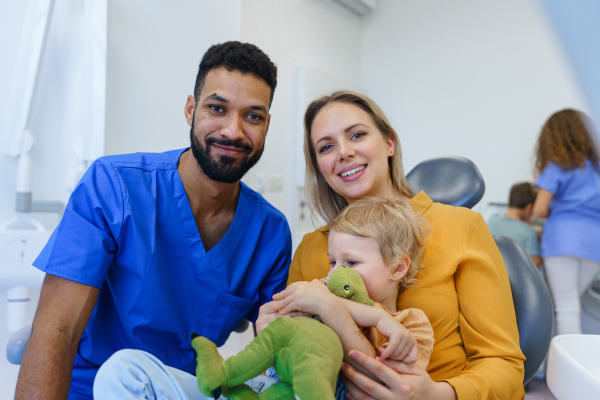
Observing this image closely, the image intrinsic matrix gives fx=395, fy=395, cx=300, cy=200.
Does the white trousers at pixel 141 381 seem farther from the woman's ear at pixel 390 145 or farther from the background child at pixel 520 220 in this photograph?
the background child at pixel 520 220

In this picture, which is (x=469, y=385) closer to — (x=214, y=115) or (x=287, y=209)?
(x=214, y=115)

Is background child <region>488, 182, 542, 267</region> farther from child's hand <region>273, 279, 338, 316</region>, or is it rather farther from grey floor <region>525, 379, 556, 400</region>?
child's hand <region>273, 279, 338, 316</region>

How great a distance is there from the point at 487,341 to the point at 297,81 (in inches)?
83.5

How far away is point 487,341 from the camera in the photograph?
2.91 ft

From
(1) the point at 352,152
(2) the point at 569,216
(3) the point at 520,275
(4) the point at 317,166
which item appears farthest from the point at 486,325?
(2) the point at 569,216

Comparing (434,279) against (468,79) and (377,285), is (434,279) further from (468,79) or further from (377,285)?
(468,79)

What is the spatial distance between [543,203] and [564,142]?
0.37 m

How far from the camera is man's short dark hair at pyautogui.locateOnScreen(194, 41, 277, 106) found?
116cm

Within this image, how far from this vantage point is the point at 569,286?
2232mm

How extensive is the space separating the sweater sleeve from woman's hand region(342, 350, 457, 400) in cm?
8

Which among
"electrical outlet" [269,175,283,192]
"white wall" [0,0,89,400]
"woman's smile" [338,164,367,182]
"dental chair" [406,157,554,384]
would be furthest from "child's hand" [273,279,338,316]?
"electrical outlet" [269,175,283,192]


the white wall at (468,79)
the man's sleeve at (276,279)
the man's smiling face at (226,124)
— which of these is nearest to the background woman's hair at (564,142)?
the white wall at (468,79)

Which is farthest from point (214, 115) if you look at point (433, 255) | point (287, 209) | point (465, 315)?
point (287, 209)

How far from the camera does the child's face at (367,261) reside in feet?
2.87
